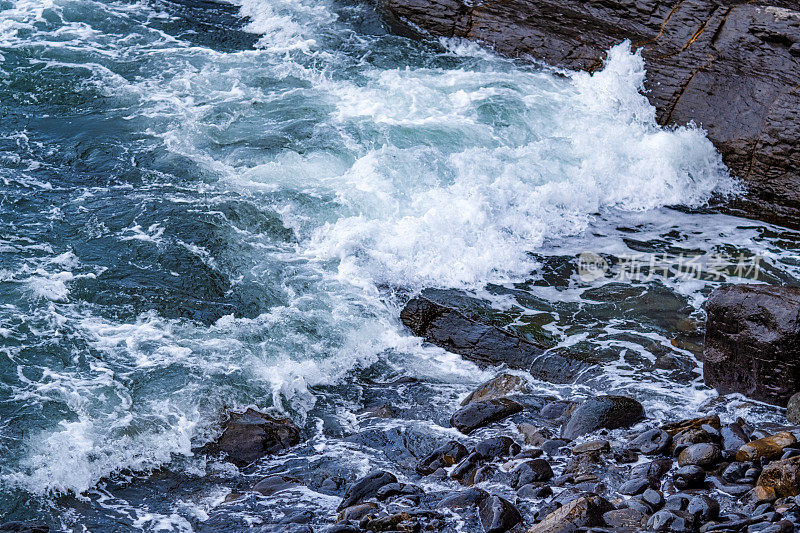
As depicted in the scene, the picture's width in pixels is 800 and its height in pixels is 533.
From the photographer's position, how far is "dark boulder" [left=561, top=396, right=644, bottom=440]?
6.56 metres

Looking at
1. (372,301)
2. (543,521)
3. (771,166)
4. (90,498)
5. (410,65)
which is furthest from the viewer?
(410,65)

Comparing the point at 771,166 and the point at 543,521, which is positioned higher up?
the point at 771,166

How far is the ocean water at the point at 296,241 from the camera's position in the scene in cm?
687

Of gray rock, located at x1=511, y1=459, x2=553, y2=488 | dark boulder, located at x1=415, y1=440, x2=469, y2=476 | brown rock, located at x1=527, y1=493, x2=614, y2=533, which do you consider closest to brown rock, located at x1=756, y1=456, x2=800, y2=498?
brown rock, located at x1=527, y1=493, x2=614, y2=533

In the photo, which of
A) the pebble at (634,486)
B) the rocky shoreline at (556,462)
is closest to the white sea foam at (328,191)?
the rocky shoreline at (556,462)

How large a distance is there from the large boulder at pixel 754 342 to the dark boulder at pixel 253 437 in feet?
12.9

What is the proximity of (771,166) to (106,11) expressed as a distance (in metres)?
12.0

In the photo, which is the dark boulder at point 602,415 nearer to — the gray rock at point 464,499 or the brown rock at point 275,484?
the gray rock at point 464,499

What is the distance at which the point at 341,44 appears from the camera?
14078 millimetres

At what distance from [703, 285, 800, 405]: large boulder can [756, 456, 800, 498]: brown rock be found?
151 centimetres

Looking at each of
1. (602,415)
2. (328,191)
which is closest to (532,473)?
(602,415)

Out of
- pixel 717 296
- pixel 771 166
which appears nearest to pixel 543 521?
pixel 717 296

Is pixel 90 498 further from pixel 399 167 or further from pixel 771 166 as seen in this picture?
pixel 771 166

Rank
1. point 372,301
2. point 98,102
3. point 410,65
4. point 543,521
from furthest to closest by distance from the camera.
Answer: point 410,65 → point 98,102 → point 372,301 → point 543,521
